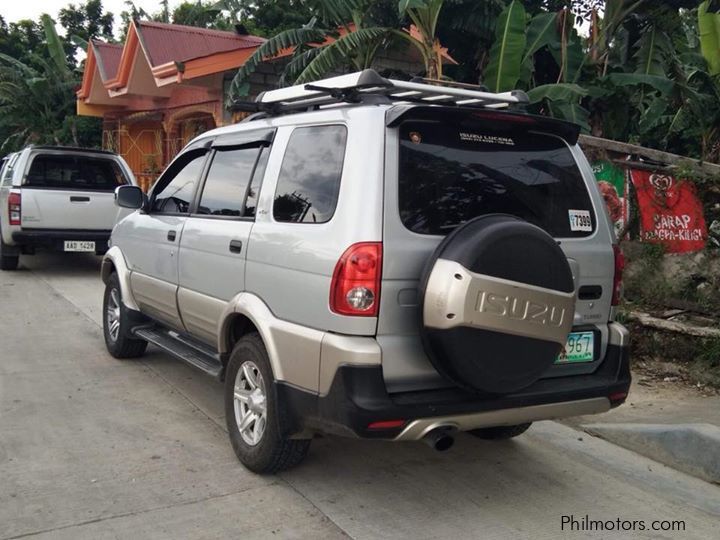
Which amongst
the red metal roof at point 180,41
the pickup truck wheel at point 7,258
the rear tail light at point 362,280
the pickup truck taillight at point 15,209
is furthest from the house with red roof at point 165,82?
the rear tail light at point 362,280

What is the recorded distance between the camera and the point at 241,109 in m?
4.71

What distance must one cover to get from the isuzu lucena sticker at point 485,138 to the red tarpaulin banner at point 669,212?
3614 millimetres

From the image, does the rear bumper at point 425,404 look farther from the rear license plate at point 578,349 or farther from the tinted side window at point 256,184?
the tinted side window at point 256,184

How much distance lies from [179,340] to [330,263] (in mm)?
2211

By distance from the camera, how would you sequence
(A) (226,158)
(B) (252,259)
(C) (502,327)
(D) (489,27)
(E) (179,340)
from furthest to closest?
(D) (489,27) → (E) (179,340) → (A) (226,158) → (B) (252,259) → (C) (502,327)

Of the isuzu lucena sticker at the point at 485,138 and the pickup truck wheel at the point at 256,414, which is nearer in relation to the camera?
the isuzu lucena sticker at the point at 485,138

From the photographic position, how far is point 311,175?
12.2ft

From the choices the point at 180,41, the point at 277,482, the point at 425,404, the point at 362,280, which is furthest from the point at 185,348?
the point at 180,41

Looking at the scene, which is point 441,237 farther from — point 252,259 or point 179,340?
point 179,340

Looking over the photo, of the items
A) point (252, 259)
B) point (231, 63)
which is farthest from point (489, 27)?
point (252, 259)

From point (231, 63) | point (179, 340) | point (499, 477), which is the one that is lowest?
point (499, 477)

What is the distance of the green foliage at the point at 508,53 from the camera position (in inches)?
346

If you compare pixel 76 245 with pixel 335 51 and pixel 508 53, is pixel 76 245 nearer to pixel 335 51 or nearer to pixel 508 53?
pixel 335 51

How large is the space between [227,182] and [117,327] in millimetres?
2483
